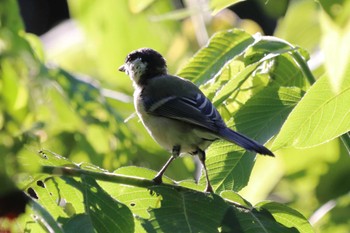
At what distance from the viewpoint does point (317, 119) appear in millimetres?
2252

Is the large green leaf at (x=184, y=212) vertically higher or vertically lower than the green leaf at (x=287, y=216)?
higher

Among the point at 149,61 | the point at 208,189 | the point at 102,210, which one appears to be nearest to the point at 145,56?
the point at 149,61

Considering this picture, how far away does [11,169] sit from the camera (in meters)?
1.27

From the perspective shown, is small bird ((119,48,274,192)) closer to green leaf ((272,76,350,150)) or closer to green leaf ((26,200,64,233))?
green leaf ((272,76,350,150))

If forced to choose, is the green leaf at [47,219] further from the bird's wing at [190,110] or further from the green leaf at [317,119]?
the bird's wing at [190,110]

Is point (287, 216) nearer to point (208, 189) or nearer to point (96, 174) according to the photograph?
point (208, 189)

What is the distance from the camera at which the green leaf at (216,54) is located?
8.65ft

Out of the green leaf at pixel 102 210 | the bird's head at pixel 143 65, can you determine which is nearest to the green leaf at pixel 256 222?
the green leaf at pixel 102 210

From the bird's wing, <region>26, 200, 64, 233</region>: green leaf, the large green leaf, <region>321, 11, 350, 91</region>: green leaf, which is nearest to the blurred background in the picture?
the bird's wing

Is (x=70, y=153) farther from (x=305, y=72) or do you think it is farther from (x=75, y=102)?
(x=305, y=72)

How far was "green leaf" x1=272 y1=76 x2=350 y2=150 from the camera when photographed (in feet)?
7.24

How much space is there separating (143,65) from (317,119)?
6.53ft

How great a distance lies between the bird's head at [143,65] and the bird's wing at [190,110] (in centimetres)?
51

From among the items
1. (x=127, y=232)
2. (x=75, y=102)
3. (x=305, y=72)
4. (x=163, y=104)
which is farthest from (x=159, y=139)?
(x=127, y=232)
